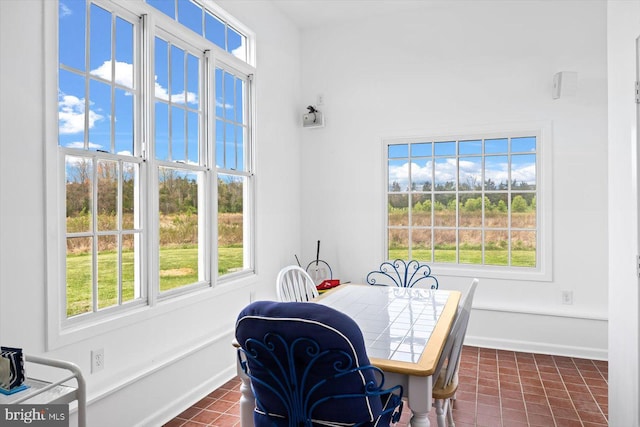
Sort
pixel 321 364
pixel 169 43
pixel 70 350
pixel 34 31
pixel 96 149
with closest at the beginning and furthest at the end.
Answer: pixel 321 364 < pixel 34 31 < pixel 70 350 < pixel 96 149 < pixel 169 43

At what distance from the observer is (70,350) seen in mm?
2178

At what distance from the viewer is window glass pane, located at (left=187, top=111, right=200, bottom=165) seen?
3256 mm

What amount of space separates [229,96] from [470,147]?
8.37ft

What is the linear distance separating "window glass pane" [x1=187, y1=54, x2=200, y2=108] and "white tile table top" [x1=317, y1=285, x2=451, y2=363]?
73.1 inches

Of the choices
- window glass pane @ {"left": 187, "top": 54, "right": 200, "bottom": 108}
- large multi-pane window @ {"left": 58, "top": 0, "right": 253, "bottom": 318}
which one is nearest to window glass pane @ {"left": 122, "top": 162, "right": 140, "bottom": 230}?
large multi-pane window @ {"left": 58, "top": 0, "right": 253, "bottom": 318}

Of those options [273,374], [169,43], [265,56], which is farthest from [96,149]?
[265,56]

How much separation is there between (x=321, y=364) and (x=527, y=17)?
4.15 m

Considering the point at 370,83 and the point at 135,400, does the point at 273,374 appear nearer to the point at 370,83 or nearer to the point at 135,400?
the point at 135,400

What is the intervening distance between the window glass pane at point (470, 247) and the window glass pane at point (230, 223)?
2318mm

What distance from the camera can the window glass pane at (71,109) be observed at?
2248mm

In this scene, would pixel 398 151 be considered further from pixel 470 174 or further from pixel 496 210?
pixel 496 210

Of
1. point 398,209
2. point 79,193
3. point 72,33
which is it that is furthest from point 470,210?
point 72,33

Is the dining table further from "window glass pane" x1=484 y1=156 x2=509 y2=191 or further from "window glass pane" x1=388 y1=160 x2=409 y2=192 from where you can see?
"window glass pane" x1=484 y1=156 x2=509 y2=191

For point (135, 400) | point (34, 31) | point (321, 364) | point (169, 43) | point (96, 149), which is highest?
point (169, 43)
